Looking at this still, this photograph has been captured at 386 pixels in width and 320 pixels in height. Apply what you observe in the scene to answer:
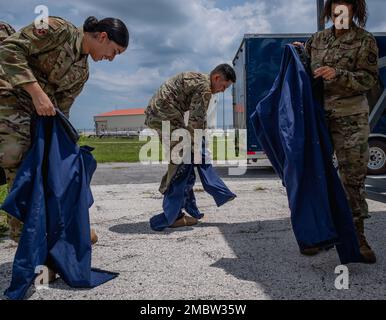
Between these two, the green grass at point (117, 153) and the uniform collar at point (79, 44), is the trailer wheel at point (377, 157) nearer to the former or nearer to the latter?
the green grass at point (117, 153)

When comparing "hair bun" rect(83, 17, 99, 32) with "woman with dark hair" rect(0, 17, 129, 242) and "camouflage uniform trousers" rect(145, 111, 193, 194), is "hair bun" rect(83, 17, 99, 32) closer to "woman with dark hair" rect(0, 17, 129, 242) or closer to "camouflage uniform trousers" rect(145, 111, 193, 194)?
"woman with dark hair" rect(0, 17, 129, 242)

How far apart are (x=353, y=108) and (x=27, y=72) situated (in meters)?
2.24

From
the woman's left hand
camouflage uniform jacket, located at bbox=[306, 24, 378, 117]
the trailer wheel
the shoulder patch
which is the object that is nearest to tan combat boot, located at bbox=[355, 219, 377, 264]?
camouflage uniform jacket, located at bbox=[306, 24, 378, 117]

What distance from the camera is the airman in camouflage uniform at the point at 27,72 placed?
2.63m

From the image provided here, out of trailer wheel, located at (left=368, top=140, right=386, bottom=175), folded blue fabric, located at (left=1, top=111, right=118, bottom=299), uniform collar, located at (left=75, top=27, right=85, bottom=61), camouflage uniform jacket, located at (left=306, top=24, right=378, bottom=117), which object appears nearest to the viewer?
folded blue fabric, located at (left=1, top=111, right=118, bottom=299)

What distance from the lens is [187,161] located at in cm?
456

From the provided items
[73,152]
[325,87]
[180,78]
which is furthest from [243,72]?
[73,152]

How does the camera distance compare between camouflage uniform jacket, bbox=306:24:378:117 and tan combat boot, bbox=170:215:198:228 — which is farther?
tan combat boot, bbox=170:215:198:228

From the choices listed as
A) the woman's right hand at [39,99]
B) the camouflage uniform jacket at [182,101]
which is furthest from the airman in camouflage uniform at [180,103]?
the woman's right hand at [39,99]

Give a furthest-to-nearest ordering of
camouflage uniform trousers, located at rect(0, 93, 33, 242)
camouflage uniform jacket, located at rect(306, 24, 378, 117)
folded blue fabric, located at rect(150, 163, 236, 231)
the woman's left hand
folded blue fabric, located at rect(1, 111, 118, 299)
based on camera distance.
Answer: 1. folded blue fabric, located at rect(150, 163, 236, 231)
2. camouflage uniform jacket, located at rect(306, 24, 378, 117)
3. the woman's left hand
4. camouflage uniform trousers, located at rect(0, 93, 33, 242)
5. folded blue fabric, located at rect(1, 111, 118, 299)

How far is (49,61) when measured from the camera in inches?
111

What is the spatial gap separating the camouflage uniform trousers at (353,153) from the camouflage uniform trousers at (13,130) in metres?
2.14

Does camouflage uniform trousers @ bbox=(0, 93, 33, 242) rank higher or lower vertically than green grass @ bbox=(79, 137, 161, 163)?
lower

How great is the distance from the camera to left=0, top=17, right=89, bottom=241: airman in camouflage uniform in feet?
8.64
